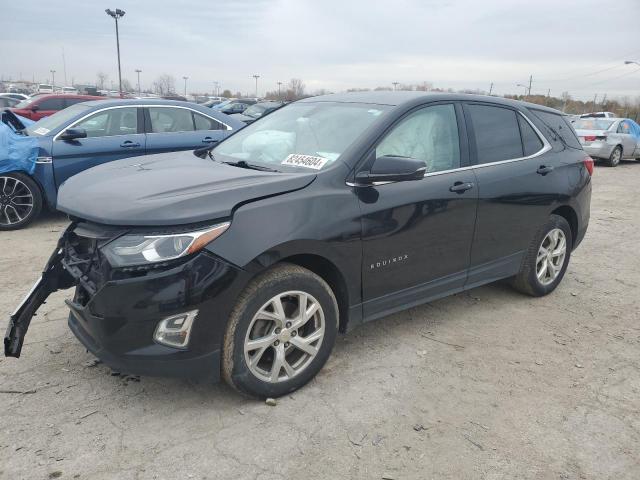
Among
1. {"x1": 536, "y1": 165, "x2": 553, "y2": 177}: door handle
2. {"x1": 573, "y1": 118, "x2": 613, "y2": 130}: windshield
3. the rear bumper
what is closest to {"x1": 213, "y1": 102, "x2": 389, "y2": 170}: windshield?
{"x1": 536, "y1": 165, "x2": 553, "y2": 177}: door handle

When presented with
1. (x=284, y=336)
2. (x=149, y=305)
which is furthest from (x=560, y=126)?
(x=149, y=305)

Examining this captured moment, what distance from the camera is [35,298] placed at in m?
2.93

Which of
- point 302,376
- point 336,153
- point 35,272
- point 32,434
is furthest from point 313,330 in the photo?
point 35,272

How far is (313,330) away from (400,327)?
1.17 meters

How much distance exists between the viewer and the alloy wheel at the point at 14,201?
629 centimetres

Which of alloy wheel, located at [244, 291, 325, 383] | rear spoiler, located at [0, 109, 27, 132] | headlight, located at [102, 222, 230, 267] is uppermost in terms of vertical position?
rear spoiler, located at [0, 109, 27, 132]

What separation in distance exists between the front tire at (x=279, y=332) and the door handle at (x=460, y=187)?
3.97 feet

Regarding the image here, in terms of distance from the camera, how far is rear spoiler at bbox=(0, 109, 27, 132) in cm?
715

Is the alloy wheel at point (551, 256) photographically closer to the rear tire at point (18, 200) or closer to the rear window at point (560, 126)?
the rear window at point (560, 126)

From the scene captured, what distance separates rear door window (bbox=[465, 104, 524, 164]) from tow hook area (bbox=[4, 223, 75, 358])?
2.86 m

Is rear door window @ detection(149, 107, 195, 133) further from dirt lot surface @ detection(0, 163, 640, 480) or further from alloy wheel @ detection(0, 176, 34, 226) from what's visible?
dirt lot surface @ detection(0, 163, 640, 480)

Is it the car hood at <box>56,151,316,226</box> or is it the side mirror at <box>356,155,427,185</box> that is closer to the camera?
the car hood at <box>56,151,316,226</box>

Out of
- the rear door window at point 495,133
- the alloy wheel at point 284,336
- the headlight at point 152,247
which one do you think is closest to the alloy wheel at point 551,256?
the rear door window at point 495,133

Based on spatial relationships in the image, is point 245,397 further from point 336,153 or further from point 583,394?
point 583,394
